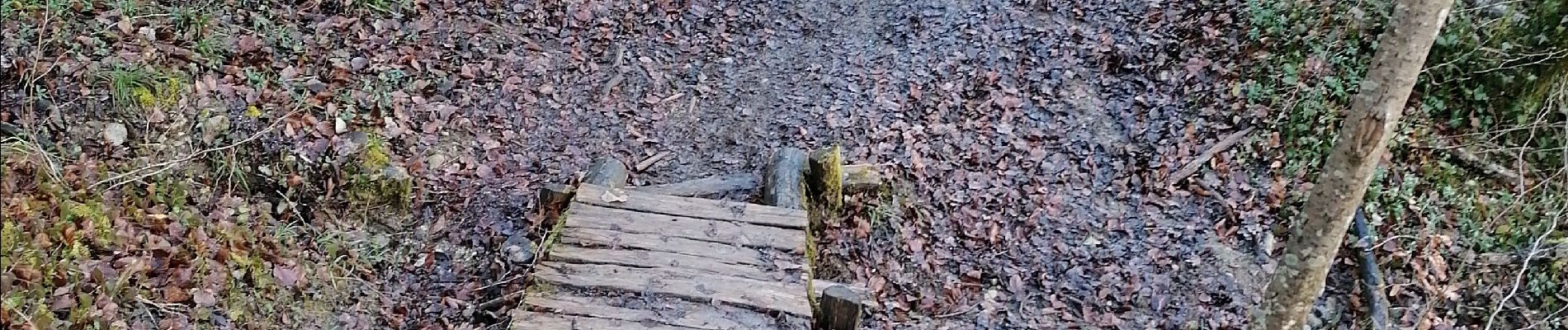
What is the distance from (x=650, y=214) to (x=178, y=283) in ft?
8.26

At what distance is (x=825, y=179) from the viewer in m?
6.55

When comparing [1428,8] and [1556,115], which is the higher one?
[1428,8]

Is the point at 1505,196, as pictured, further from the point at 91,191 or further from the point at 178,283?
the point at 91,191

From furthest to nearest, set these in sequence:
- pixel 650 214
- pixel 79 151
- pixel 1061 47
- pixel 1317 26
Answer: pixel 1061 47 < pixel 1317 26 < pixel 650 214 < pixel 79 151

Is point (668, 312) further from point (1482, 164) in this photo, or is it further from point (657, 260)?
point (1482, 164)

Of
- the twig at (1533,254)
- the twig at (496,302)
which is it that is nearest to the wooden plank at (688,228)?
the twig at (496,302)

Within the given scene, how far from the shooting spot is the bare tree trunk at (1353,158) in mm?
3912

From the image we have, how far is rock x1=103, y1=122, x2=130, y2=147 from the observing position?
5.27 meters

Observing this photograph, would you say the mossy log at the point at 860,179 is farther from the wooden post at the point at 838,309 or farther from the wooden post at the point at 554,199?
the wooden post at the point at 554,199

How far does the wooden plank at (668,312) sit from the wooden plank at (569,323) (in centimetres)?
3

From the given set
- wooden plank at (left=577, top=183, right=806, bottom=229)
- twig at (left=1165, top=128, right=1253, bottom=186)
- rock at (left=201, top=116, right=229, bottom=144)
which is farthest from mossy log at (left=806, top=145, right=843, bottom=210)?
rock at (left=201, top=116, right=229, bottom=144)

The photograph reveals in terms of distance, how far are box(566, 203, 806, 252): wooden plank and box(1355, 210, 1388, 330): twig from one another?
4.39m

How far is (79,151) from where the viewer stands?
5074 millimetres

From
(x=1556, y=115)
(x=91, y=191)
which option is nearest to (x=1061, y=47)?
(x=1556, y=115)
